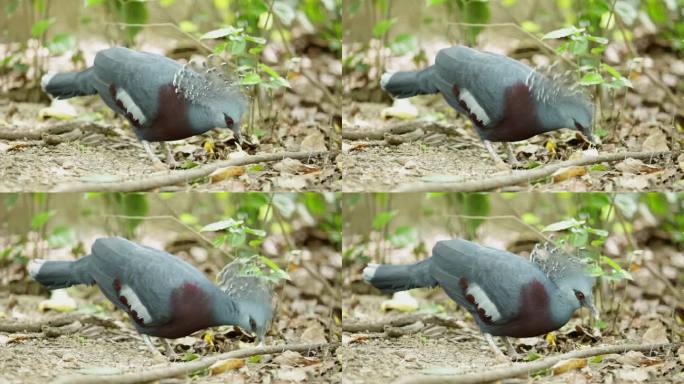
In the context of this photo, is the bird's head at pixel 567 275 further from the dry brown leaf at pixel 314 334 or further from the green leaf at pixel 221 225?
the green leaf at pixel 221 225

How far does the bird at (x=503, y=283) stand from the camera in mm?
4094

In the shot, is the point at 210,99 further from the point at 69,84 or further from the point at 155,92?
the point at 69,84

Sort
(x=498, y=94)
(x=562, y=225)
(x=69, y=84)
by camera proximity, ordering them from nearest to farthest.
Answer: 1. (x=498, y=94)
2. (x=69, y=84)
3. (x=562, y=225)

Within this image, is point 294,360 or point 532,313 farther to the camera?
point 294,360

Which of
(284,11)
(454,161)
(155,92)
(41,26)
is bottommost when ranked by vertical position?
(454,161)

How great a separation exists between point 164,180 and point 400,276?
1125mm

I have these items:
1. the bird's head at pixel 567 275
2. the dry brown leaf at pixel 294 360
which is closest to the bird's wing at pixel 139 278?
the dry brown leaf at pixel 294 360

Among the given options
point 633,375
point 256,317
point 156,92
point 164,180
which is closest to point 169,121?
point 156,92

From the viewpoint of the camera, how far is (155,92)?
Answer: 4.11m

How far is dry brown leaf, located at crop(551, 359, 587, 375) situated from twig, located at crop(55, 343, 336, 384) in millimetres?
997

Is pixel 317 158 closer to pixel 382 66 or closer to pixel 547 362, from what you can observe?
pixel 382 66

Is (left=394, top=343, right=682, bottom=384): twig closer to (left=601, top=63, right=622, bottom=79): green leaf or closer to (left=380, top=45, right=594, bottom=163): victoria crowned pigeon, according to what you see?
(left=380, top=45, right=594, bottom=163): victoria crowned pigeon

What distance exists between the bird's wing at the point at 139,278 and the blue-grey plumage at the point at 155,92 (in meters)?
0.52

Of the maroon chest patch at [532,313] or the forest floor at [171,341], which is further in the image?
the forest floor at [171,341]
